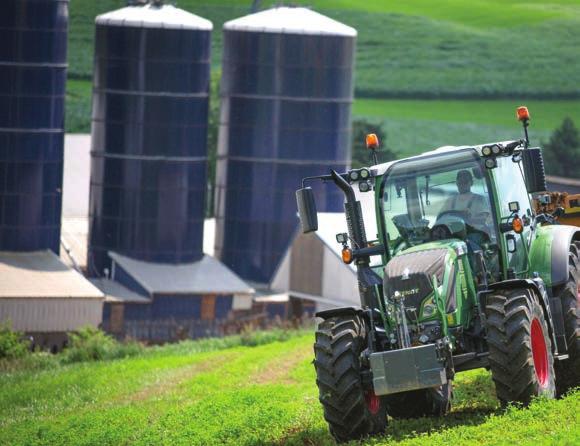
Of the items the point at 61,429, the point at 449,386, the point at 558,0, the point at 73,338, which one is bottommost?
the point at 73,338

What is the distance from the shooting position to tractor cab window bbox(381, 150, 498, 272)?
1653 centimetres

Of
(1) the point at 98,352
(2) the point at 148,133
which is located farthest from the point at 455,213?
(2) the point at 148,133

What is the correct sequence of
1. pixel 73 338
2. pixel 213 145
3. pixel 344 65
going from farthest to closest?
1. pixel 213 145
2. pixel 344 65
3. pixel 73 338

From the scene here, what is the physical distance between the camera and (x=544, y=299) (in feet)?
52.8

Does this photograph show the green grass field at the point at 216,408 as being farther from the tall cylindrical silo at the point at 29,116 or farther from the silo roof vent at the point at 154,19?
the silo roof vent at the point at 154,19

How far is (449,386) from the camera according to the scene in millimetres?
16703

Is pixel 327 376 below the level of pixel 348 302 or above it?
above

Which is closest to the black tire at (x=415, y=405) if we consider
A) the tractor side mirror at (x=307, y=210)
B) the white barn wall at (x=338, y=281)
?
the tractor side mirror at (x=307, y=210)

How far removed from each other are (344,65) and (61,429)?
125 feet

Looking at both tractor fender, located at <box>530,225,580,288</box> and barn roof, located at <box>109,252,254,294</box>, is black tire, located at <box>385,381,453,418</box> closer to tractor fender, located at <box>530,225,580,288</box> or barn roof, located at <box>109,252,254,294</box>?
tractor fender, located at <box>530,225,580,288</box>

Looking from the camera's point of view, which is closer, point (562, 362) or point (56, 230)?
point (562, 362)

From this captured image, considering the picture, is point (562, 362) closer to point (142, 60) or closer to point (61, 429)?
point (61, 429)

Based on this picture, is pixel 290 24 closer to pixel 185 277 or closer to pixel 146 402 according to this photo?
pixel 185 277

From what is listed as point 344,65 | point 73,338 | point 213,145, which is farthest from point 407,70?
point 73,338
